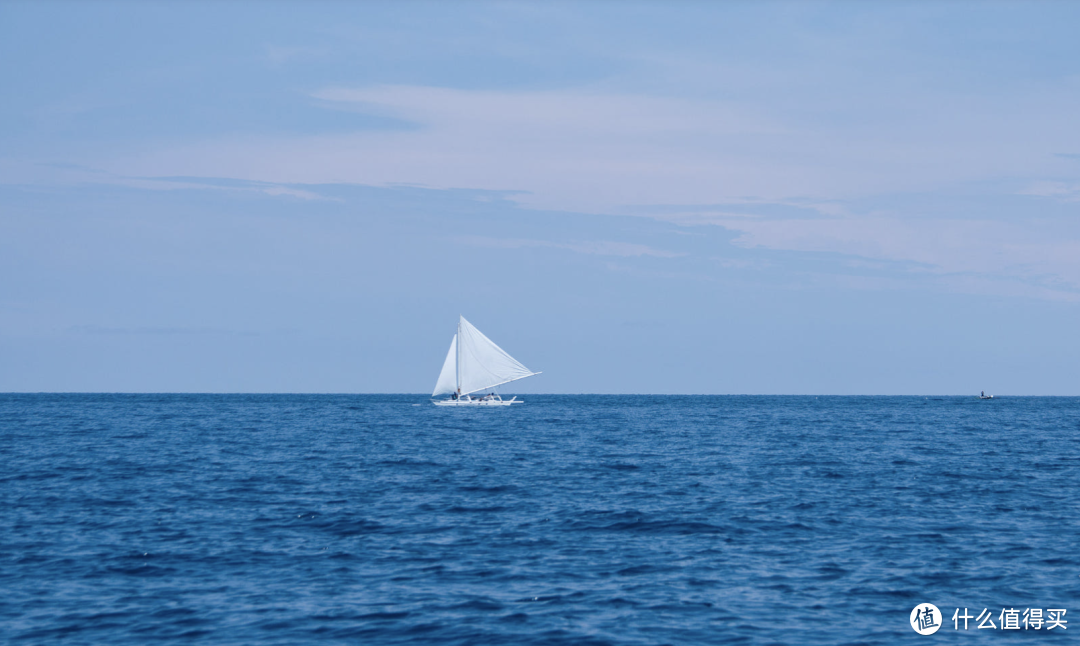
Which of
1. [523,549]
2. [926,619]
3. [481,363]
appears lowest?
[926,619]

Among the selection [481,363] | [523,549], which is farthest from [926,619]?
[481,363]

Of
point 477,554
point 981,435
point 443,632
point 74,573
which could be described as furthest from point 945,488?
point 981,435

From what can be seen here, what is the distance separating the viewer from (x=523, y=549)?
27.9 metres

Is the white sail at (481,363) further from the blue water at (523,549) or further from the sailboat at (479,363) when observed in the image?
the blue water at (523,549)

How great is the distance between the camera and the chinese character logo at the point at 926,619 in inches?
803

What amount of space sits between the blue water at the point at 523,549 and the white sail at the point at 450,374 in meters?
Result: 91.8

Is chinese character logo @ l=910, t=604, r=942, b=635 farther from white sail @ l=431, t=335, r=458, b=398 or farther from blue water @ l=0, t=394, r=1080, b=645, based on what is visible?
white sail @ l=431, t=335, r=458, b=398

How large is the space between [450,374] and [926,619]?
130 m

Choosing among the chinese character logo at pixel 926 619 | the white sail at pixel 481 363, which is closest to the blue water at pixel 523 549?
the chinese character logo at pixel 926 619

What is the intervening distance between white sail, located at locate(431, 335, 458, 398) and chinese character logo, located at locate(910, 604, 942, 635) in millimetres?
126553

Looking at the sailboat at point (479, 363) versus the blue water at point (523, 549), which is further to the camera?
the sailboat at point (479, 363)

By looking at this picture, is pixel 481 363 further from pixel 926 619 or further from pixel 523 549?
pixel 926 619

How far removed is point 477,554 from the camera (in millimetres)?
27297

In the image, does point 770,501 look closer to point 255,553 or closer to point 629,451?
point 255,553
